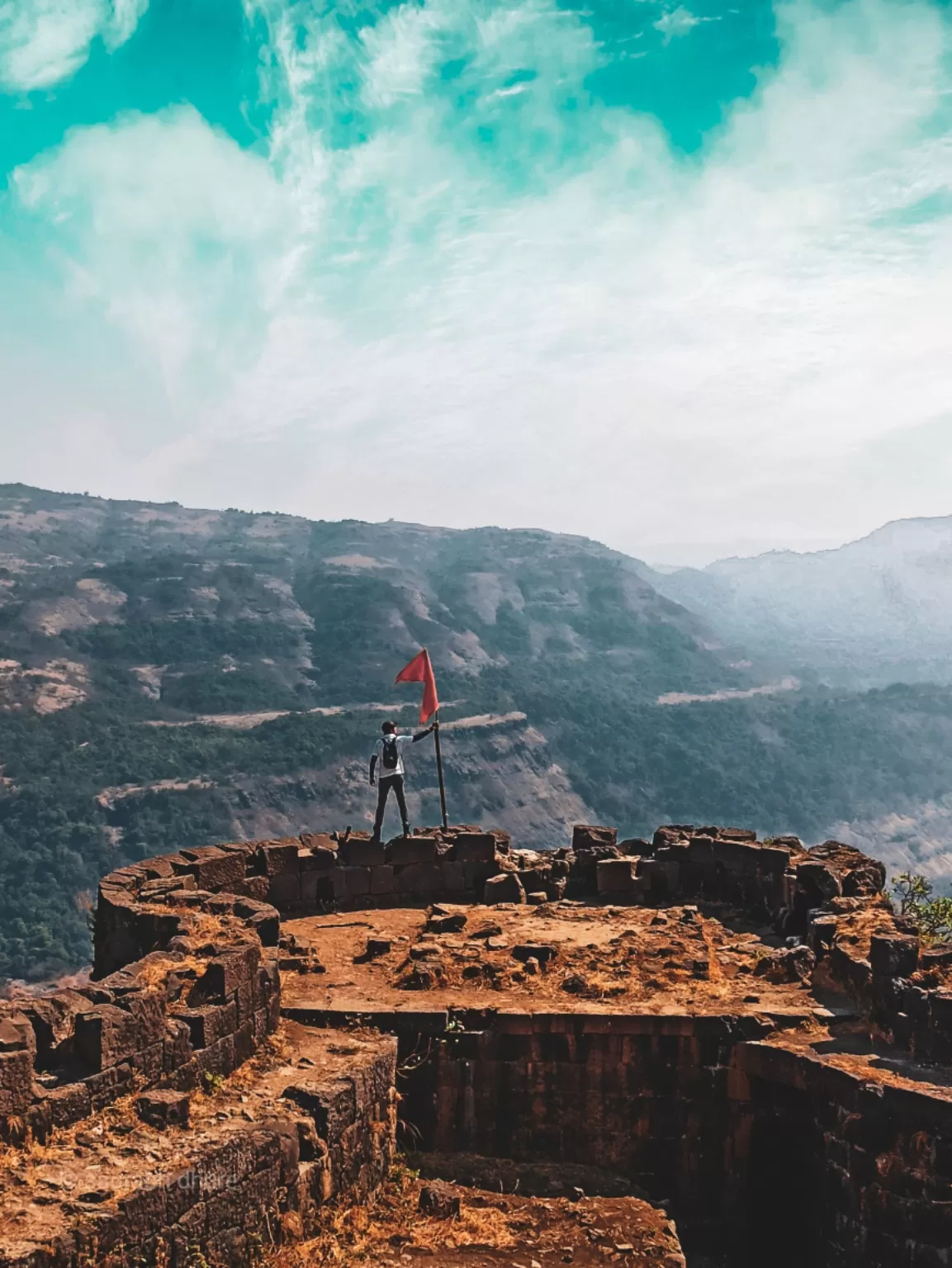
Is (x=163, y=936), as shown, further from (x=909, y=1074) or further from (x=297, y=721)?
(x=297, y=721)

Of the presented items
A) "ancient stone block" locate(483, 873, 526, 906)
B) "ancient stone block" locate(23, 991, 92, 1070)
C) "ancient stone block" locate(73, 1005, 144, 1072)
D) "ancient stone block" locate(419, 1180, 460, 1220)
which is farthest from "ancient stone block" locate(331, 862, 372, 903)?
"ancient stone block" locate(73, 1005, 144, 1072)

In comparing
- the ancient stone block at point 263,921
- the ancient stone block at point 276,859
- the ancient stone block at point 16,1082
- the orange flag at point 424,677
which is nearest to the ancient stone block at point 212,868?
the ancient stone block at point 276,859

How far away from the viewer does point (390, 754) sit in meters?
24.1

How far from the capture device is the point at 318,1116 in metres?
13.0

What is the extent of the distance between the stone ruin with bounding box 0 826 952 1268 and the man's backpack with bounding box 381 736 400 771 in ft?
9.04

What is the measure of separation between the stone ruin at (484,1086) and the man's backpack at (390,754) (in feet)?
9.04

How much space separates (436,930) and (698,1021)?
6352 millimetres

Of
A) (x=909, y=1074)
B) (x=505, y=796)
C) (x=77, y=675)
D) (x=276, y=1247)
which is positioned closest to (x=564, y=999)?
(x=909, y=1074)

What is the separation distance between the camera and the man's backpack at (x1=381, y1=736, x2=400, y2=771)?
24.0 m

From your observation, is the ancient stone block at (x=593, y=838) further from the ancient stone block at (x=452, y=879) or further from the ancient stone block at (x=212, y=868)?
the ancient stone block at (x=212, y=868)

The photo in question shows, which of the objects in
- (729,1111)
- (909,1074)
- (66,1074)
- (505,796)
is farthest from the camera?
(505,796)

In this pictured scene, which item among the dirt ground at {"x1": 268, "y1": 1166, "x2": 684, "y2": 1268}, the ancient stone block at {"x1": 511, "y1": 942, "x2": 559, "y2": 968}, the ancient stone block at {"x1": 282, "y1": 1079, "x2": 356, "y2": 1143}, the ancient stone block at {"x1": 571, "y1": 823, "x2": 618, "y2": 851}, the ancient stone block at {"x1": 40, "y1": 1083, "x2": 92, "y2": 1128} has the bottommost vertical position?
the dirt ground at {"x1": 268, "y1": 1166, "x2": 684, "y2": 1268}

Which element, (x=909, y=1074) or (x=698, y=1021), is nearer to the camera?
(x=909, y=1074)

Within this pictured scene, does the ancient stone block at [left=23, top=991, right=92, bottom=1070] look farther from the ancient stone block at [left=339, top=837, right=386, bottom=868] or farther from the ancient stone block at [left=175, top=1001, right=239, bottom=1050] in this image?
the ancient stone block at [left=339, top=837, right=386, bottom=868]
